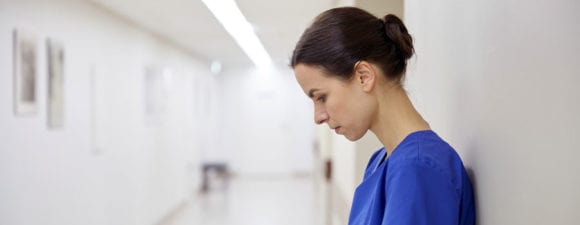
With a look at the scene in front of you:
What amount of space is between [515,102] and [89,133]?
4.71 metres

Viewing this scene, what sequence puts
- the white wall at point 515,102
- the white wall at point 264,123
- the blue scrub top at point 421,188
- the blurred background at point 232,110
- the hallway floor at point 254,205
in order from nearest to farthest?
the white wall at point 515,102
the blurred background at point 232,110
the blue scrub top at point 421,188
the hallway floor at point 254,205
the white wall at point 264,123

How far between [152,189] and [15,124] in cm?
404

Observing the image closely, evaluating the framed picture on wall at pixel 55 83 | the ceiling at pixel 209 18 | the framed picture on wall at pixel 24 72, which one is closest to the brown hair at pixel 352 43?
the framed picture on wall at pixel 24 72

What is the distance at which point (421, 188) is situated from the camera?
105cm

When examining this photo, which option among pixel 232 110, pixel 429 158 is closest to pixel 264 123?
pixel 232 110

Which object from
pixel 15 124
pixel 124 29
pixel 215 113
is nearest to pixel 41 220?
pixel 15 124

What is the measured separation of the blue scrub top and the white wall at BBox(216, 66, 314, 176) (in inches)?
493

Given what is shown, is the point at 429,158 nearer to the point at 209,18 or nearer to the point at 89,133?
the point at 89,133

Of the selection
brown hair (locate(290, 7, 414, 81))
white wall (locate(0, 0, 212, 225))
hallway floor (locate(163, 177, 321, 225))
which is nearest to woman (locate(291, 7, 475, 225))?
brown hair (locate(290, 7, 414, 81))

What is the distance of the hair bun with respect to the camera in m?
1.24

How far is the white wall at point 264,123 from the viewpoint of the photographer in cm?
1384

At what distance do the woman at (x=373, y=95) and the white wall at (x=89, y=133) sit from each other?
2910mm

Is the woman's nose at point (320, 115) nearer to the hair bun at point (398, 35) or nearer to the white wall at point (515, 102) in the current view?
the hair bun at point (398, 35)

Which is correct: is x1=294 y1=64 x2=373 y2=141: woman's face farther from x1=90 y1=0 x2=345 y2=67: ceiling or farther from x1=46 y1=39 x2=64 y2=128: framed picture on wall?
x1=46 y1=39 x2=64 y2=128: framed picture on wall
